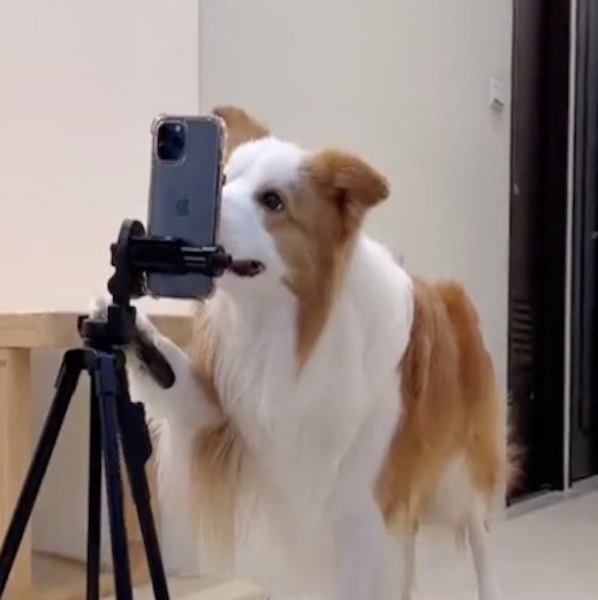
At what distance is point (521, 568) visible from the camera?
7.53 feet

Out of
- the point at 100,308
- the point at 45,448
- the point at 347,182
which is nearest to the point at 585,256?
the point at 347,182

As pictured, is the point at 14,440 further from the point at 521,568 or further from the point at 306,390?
the point at 521,568

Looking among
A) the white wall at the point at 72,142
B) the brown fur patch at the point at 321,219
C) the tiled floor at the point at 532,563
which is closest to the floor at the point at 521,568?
the tiled floor at the point at 532,563

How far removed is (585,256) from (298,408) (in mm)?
2545

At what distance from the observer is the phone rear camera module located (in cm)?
85

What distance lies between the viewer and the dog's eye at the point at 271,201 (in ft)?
3.94

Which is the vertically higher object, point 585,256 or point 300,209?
point 300,209

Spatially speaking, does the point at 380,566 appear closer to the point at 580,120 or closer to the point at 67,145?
the point at 67,145

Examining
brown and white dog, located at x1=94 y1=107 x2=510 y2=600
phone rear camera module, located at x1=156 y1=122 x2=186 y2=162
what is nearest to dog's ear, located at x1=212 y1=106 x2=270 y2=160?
brown and white dog, located at x1=94 y1=107 x2=510 y2=600

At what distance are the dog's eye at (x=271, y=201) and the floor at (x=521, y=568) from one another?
84 centimetres

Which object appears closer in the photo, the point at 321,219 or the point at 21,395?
the point at 321,219

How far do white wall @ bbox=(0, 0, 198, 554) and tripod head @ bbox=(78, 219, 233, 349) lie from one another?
108 cm

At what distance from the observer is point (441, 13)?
2.77 metres

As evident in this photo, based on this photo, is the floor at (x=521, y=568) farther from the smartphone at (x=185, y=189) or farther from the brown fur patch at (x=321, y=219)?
the smartphone at (x=185, y=189)
